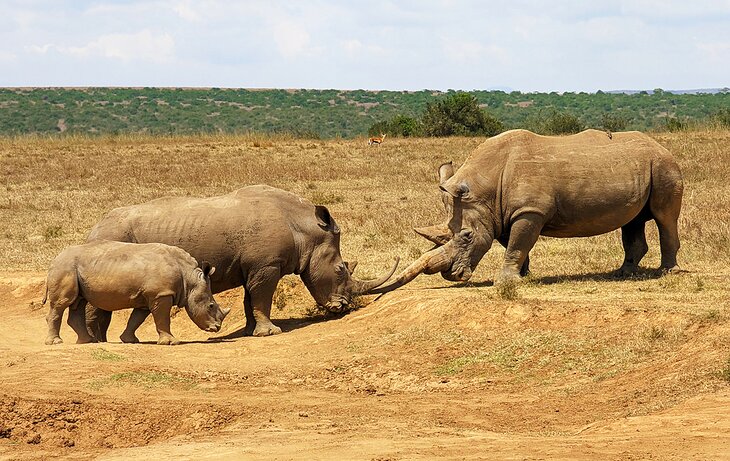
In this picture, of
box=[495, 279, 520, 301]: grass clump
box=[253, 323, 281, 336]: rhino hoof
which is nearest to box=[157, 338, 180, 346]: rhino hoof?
box=[253, 323, 281, 336]: rhino hoof

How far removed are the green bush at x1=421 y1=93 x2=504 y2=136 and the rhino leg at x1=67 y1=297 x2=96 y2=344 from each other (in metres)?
31.8

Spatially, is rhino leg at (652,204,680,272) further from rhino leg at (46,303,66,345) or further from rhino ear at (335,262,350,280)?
rhino leg at (46,303,66,345)

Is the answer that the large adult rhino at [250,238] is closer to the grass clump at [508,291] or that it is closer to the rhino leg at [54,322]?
the rhino leg at [54,322]

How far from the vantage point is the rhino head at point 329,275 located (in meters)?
13.7

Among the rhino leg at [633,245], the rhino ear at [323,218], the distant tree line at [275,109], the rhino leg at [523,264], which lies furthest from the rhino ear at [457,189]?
the distant tree line at [275,109]

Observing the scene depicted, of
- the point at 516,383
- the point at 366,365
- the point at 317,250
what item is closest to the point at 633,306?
the point at 516,383

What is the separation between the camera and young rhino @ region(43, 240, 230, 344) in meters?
11.8

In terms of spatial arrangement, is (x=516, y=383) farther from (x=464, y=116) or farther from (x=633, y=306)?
(x=464, y=116)

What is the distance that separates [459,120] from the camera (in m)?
44.6

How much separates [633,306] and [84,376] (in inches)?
222

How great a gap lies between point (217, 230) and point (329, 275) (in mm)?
1574

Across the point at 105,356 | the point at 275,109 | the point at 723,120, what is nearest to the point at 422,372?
the point at 105,356

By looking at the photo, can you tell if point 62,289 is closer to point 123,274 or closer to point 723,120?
point 123,274

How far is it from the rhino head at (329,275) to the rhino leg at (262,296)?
59 centimetres
